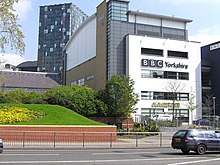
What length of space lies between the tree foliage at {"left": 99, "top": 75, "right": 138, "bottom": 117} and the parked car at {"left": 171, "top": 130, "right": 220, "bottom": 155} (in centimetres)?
2359

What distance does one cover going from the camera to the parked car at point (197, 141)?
1959 centimetres

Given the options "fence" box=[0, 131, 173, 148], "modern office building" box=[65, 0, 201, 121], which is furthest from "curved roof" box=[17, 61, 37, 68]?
"fence" box=[0, 131, 173, 148]

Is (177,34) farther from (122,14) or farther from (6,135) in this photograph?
(6,135)

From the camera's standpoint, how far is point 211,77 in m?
78.4

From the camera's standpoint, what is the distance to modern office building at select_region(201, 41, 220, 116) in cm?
7381

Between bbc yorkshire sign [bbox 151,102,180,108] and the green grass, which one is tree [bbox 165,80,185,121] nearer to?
bbc yorkshire sign [bbox 151,102,180,108]

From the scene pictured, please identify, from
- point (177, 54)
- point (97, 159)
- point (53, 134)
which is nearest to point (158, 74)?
point (177, 54)

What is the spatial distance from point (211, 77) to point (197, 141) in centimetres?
6153

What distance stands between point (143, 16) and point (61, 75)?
42221mm

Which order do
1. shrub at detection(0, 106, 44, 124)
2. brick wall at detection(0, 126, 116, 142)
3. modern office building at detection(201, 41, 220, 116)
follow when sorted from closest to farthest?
brick wall at detection(0, 126, 116, 142), shrub at detection(0, 106, 44, 124), modern office building at detection(201, 41, 220, 116)

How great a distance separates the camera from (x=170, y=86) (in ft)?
224

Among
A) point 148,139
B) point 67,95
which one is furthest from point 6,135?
point 67,95

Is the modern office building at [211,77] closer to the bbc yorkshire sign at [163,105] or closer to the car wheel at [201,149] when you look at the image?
the bbc yorkshire sign at [163,105]

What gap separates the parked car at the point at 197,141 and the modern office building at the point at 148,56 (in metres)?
44.3
